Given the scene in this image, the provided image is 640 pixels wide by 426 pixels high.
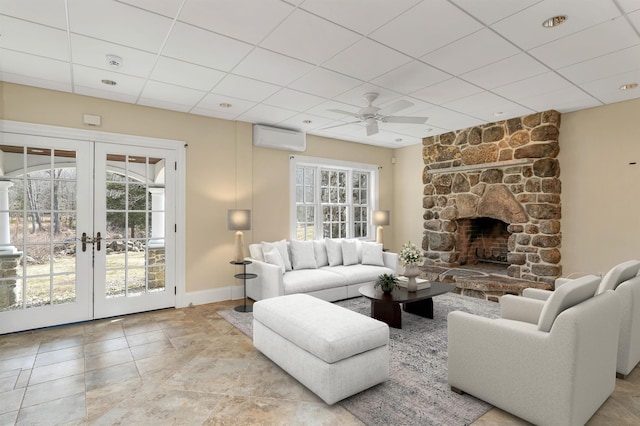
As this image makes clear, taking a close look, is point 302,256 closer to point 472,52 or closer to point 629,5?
point 472,52

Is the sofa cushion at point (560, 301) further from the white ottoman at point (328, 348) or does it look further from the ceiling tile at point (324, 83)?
the ceiling tile at point (324, 83)

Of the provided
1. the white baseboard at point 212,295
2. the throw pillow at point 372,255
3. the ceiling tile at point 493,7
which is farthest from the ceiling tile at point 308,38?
the white baseboard at point 212,295

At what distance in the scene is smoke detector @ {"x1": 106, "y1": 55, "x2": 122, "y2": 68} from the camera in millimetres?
3174

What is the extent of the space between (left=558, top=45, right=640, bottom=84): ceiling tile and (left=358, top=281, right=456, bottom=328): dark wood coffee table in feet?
8.96

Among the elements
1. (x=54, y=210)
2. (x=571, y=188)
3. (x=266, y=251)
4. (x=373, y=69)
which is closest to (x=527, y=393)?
(x=373, y=69)

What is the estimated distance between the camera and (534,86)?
395 cm

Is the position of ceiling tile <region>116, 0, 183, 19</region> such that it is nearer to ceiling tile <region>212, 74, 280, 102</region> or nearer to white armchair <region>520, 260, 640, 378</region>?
ceiling tile <region>212, 74, 280, 102</region>

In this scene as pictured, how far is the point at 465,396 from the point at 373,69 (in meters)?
3.02

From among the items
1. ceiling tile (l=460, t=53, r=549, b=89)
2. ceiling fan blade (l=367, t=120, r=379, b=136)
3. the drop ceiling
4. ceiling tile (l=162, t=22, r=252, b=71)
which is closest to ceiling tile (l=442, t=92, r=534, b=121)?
the drop ceiling

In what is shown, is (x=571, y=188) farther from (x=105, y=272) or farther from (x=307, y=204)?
(x=105, y=272)

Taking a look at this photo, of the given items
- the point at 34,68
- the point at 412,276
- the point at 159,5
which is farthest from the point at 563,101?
the point at 34,68

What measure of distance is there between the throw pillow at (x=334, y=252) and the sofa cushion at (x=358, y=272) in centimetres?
12

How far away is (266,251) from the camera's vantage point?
16.6 ft

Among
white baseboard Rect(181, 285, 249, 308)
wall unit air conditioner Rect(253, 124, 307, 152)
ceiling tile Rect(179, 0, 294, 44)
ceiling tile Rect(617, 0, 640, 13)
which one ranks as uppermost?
ceiling tile Rect(179, 0, 294, 44)
